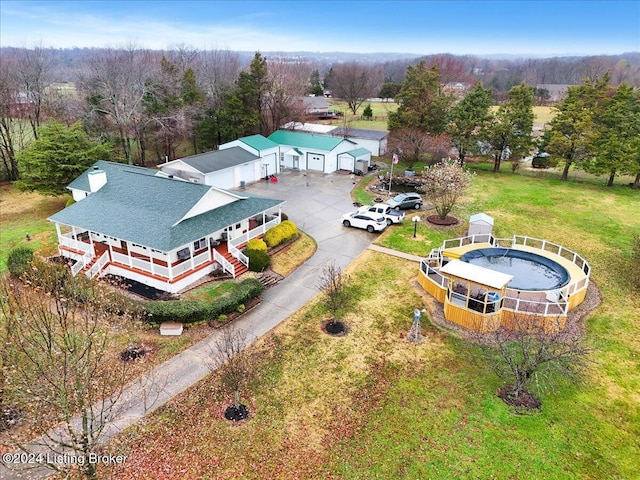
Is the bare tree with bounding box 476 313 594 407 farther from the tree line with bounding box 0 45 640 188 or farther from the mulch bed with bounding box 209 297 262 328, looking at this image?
the tree line with bounding box 0 45 640 188

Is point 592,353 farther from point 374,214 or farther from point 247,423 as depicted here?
point 374,214

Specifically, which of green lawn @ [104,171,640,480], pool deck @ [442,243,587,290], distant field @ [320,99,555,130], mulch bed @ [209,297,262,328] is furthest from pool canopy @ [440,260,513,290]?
distant field @ [320,99,555,130]

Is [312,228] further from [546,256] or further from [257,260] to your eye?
[546,256]

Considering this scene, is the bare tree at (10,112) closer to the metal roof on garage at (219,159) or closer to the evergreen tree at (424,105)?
the metal roof on garage at (219,159)

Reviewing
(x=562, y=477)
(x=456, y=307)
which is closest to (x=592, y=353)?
(x=456, y=307)

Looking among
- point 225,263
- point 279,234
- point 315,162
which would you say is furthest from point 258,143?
point 225,263

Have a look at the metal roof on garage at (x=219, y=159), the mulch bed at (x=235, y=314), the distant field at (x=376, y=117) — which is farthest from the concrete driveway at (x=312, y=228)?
the distant field at (x=376, y=117)
